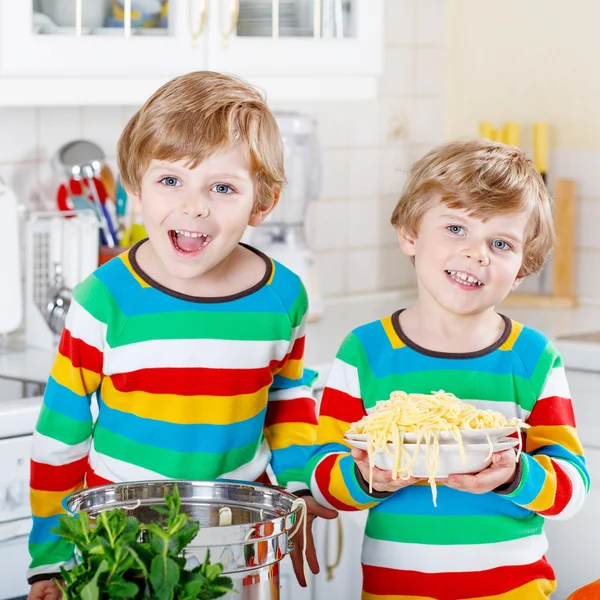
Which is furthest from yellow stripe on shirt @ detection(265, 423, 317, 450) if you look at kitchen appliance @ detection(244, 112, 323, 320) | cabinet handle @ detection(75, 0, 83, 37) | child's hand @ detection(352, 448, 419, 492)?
kitchen appliance @ detection(244, 112, 323, 320)

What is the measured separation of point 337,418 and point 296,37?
1.21 m

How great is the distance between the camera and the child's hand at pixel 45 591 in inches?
47.5

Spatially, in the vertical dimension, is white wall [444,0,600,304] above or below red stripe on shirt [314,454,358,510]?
above

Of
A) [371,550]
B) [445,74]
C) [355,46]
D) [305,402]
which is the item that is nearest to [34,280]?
[355,46]

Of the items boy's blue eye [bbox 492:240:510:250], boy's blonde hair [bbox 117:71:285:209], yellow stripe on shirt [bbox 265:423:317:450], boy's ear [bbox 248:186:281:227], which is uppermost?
boy's blonde hair [bbox 117:71:285:209]

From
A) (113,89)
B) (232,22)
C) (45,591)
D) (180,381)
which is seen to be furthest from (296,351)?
(232,22)

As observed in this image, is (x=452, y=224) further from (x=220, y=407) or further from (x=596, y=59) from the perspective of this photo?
(x=596, y=59)

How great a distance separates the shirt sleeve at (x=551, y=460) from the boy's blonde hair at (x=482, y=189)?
138 millimetres

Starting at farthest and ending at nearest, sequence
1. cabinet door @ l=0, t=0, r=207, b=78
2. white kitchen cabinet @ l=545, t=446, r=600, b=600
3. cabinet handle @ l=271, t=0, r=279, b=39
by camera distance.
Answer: cabinet handle @ l=271, t=0, r=279, b=39
white kitchen cabinet @ l=545, t=446, r=600, b=600
cabinet door @ l=0, t=0, r=207, b=78

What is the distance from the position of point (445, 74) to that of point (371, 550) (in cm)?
199

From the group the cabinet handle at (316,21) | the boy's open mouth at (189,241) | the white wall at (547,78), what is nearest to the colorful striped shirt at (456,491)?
the boy's open mouth at (189,241)

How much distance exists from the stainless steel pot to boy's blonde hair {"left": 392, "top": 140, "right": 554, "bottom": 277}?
1.51 feet

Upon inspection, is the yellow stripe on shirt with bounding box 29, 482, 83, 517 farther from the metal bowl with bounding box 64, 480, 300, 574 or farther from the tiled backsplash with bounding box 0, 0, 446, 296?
the tiled backsplash with bounding box 0, 0, 446, 296

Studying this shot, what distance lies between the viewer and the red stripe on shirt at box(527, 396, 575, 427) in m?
1.29
